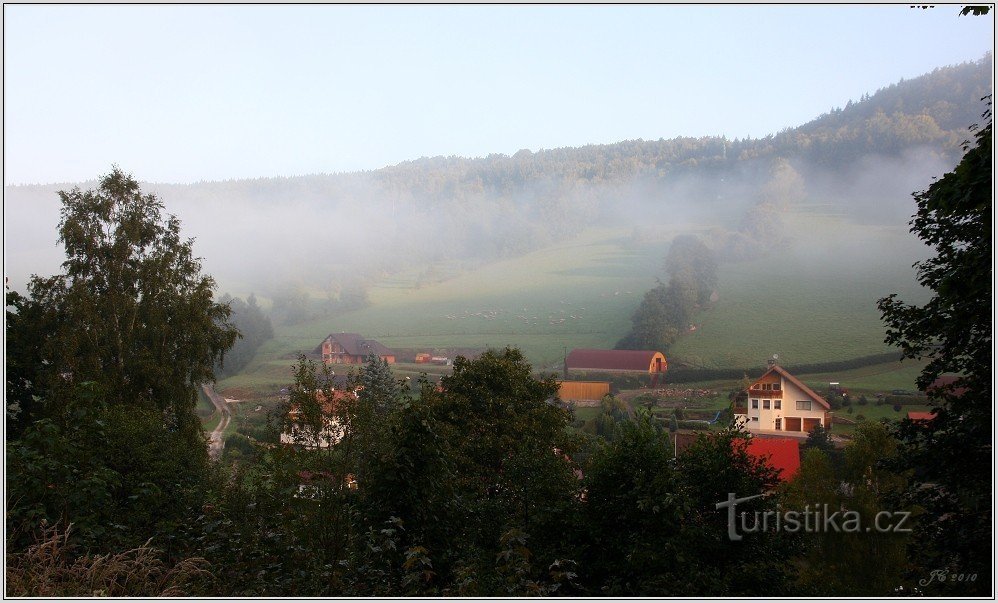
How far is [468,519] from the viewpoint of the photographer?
771 cm

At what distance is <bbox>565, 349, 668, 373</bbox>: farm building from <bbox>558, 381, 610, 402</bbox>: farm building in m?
0.34

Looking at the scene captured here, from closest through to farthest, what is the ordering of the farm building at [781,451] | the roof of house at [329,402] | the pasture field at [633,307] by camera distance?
the roof of house at [329,402] → the farm building at [781,451] → the pasture field at [633,307]

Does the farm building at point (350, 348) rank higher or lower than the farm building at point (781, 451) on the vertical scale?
higher

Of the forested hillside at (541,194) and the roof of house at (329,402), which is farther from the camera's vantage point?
the forested hillside at (541,194)

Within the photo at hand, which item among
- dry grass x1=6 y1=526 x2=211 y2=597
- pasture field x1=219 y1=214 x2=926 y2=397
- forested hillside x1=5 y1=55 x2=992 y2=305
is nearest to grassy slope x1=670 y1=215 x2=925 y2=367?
pasture field x1=219 y1=214 x2=926 y2=397

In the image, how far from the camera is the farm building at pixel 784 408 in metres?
14.2

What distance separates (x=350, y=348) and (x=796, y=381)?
1046 centimetres

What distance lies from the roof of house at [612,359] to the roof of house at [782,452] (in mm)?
3979

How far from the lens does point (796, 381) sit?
15227 mm

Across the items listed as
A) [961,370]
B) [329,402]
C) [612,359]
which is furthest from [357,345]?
[961,370]

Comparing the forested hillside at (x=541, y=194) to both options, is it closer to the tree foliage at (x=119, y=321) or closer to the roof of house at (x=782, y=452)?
the tree foliage at (x=119, y=321)

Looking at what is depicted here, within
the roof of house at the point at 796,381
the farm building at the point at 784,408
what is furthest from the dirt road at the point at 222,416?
the roof of house at the point at 796,381

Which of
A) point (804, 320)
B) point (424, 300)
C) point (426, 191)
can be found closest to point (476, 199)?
point (426, 191)

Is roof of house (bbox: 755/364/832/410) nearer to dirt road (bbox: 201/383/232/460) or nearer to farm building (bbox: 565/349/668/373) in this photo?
farm building (bbox: 565/349/668/373)
